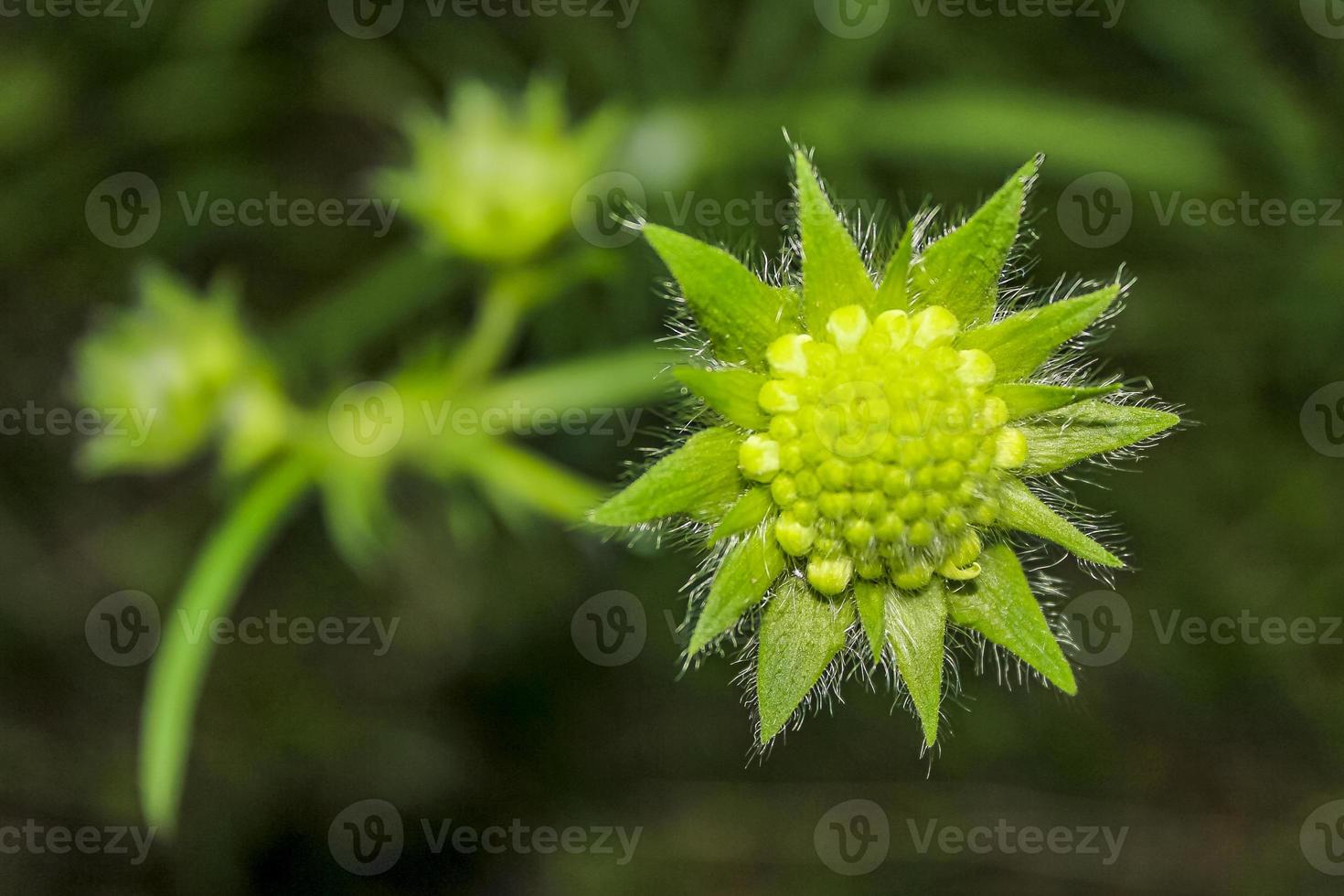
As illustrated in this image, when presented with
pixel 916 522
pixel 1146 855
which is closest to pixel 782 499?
pixel 916 522

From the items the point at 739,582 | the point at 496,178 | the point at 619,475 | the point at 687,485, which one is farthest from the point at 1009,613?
the point at 619,475

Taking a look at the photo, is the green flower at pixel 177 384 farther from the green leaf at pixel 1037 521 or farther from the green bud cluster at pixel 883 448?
the green leaf at pixel 1037 521

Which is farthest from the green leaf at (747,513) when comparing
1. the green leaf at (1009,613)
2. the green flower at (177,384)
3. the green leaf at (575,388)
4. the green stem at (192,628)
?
the green flower at (177,384)

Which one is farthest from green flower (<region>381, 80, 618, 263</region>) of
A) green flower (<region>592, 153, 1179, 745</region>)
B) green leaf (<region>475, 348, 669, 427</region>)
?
green flower (<region>592, 153, 1179, 745</region>)

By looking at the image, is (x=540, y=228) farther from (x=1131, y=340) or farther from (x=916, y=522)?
(x=1131, y=340)

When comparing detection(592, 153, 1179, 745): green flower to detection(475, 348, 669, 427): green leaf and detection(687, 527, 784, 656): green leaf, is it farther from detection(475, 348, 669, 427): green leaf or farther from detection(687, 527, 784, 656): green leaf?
detection(475, 348, 669, 427): green leaf

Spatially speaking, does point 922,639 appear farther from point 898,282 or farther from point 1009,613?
point 898,282
